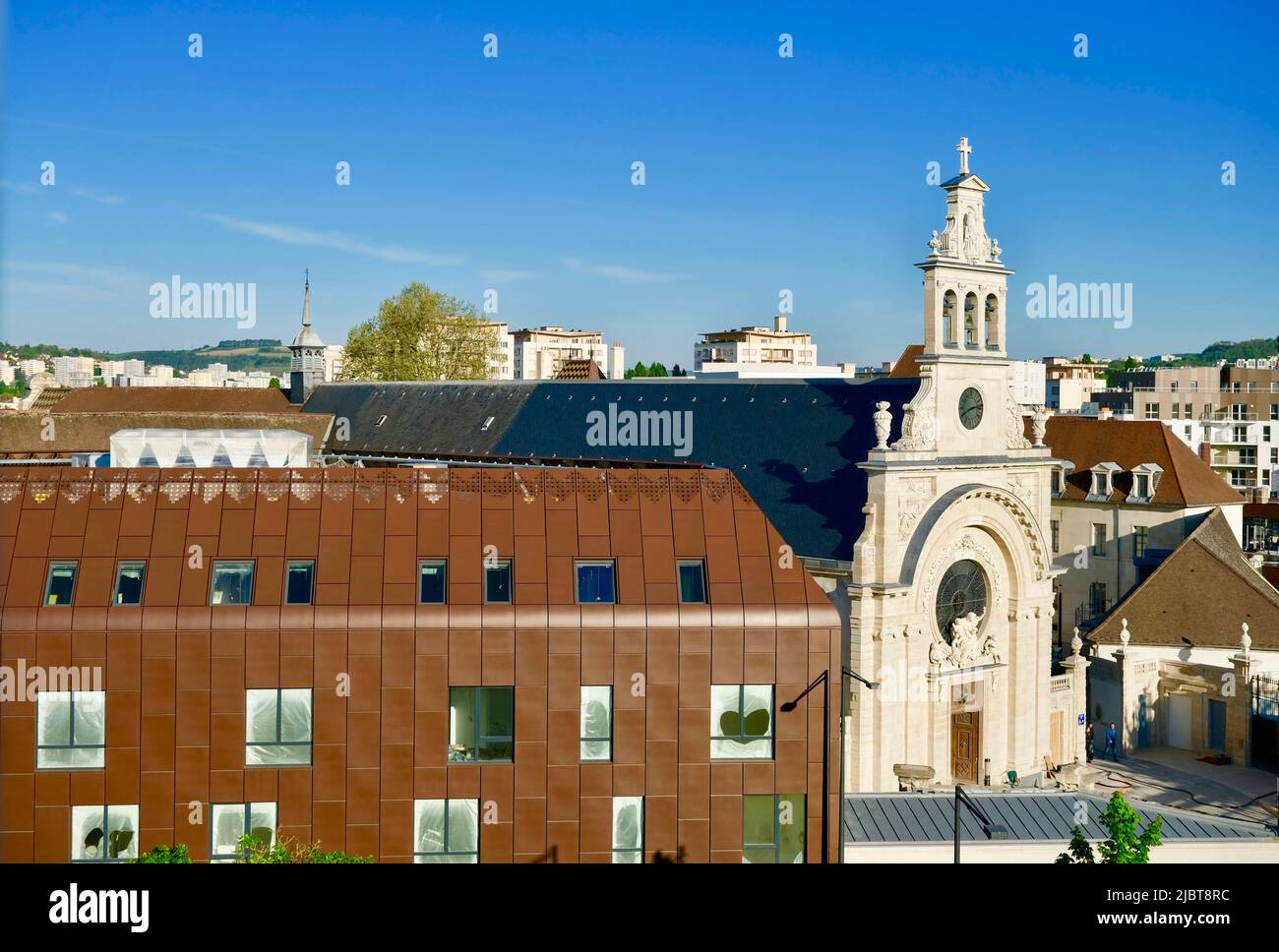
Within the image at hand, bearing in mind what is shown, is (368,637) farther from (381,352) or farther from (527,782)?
(381,352)

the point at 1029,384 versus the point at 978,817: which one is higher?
the point at 1029,384

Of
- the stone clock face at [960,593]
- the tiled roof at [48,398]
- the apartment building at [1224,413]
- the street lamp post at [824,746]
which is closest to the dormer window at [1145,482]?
the stone clock face at [960,593]

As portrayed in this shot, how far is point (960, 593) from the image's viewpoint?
151 feet

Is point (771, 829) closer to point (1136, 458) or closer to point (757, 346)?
point (1136, 458)

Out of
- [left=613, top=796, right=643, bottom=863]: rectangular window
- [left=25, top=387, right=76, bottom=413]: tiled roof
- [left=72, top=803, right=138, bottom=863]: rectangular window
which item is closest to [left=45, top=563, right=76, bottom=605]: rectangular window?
[left=72, top=803, right=138, bottom=863]: rectangular window

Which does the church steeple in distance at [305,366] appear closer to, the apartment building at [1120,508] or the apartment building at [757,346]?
the apartment building at [1120,508]

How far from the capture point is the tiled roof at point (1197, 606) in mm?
55531

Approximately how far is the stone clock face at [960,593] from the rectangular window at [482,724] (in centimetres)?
2259

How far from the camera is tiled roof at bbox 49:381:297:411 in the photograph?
9338 centimetres

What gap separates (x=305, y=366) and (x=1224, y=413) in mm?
76759

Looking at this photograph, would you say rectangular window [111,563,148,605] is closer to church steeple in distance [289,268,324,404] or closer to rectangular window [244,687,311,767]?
rectangular window [244,687,311,767]

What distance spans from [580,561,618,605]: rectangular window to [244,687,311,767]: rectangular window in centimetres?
600

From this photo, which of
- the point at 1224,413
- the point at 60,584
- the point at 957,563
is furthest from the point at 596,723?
the point at 1224,413

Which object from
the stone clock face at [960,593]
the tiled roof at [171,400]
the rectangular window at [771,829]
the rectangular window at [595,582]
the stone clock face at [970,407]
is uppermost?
the tiled roof at [171,400]
